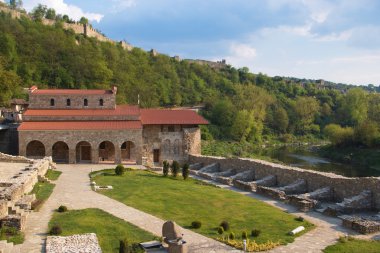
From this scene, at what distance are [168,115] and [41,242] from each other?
31.4m

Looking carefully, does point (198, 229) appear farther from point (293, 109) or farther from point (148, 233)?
point (293, 109)

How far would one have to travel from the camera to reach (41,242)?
1698cm

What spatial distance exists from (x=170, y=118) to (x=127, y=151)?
5.91m

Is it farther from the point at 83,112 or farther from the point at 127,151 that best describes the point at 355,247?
the point at 83,112

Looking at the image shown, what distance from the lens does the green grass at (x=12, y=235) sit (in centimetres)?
1697

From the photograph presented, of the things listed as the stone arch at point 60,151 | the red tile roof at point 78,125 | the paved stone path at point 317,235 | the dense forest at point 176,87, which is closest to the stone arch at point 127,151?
the red tile roof at point 78,125

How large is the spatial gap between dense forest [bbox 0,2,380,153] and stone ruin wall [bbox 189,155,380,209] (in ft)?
115

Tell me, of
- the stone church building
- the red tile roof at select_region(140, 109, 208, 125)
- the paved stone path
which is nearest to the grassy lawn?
the paved stone path

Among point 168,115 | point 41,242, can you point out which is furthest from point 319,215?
point 168,115

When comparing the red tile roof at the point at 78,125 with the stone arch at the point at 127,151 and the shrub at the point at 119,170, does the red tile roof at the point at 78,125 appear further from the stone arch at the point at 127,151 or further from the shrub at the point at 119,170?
the shrub at the point at 119,170

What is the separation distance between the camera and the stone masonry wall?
135 ft

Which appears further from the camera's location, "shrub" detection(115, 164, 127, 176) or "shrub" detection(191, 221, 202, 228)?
"shrub" detection(115, 164, 127, 176)

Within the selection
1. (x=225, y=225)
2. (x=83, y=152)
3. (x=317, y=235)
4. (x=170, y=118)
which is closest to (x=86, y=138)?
(x=83, y=152)

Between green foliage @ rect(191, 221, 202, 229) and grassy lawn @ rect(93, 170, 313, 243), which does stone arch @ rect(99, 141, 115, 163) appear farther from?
green foliage @ rect(191, 221, 202, 229)
